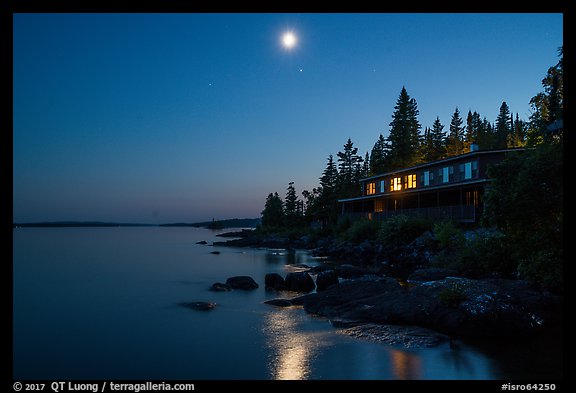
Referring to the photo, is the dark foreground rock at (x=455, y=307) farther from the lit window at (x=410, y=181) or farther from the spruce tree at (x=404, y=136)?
the spruce tree at (x=404, y=136)

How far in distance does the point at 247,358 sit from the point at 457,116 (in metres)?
98.8

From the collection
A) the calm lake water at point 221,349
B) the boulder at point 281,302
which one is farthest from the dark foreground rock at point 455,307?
the boulder at point 281,302

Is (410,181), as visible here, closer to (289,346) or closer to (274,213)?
(289,346)

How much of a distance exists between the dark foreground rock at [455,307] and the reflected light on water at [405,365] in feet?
8.50

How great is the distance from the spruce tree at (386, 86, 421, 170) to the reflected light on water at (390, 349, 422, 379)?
6692cm

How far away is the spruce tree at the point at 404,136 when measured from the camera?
75375mm

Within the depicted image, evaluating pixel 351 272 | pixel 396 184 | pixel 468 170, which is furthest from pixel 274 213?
pixel 351 272

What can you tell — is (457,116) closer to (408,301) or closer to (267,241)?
(267,241)

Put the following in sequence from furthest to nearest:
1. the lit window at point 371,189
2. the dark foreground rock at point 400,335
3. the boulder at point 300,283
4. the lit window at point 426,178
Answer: the lit window at point 371,189
the lit window at point 426,178
the boulder at point 300,283
the dark foreground rock at point 400,335

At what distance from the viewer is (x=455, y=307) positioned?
13.0 metres

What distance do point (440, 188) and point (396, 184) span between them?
16183 mm

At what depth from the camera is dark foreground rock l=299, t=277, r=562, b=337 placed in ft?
40.7
